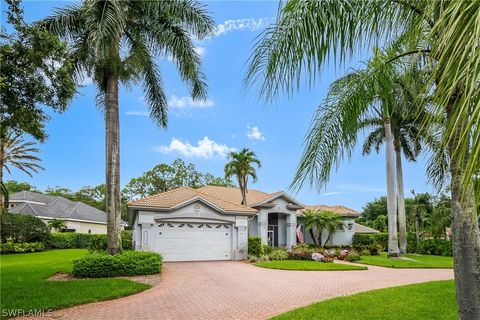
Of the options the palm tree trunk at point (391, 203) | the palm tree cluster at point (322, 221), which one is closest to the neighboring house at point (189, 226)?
the palm tree trunk at point (391, 203)

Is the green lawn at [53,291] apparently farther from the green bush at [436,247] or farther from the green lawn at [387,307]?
the green bush at [436,247]

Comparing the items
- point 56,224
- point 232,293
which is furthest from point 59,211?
point 232,293

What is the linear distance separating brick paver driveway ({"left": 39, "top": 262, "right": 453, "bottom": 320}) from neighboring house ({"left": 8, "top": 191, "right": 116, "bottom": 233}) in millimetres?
25099

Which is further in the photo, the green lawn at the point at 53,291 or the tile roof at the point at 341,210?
the tile roof at the point at 341,210

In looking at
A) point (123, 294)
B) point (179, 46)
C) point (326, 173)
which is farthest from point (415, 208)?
point (326, 173)

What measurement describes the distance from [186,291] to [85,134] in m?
15.4

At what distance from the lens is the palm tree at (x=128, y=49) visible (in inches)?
571

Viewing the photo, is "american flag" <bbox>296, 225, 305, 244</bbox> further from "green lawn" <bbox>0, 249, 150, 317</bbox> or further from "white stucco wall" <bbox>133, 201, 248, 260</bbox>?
"green lawn" <bbox>0, 249, 150, 317</bbox>

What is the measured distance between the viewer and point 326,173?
14.6 feet

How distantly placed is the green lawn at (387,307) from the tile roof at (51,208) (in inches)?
1334

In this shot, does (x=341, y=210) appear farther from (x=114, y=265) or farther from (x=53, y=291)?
(x=53, y=291)

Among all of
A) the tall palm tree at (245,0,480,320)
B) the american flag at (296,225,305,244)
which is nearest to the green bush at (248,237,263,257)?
the american flag at (296,225,305,244)

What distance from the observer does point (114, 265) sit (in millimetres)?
13117

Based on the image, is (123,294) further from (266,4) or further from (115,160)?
(266,4)
